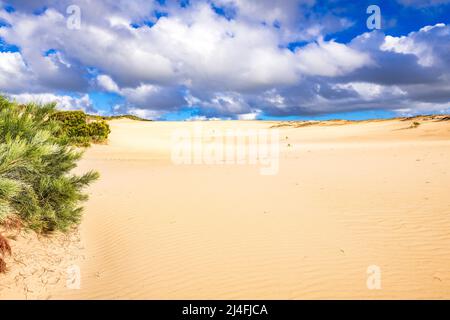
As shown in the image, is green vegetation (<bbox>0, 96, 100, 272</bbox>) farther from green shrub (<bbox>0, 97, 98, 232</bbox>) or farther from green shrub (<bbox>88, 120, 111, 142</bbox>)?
green shrub (<bbox>88, 120, 111, 142</bbox>)

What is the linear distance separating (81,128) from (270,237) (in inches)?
951

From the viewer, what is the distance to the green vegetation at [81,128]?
84.6 ft

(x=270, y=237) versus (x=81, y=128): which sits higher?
(x=81, y=128)

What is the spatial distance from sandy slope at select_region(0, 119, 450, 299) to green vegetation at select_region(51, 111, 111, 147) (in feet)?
49.2

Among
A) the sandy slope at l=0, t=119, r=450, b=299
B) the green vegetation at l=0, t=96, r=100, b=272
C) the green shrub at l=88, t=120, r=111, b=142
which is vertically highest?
the green shrub at l=88, t=120, r=111, b=142

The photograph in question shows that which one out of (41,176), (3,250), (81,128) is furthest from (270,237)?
(81,128)

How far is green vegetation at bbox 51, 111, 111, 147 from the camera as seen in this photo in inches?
1016

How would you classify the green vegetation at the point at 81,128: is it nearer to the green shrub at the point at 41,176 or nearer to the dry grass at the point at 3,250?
the green shrub at the point at 41,176

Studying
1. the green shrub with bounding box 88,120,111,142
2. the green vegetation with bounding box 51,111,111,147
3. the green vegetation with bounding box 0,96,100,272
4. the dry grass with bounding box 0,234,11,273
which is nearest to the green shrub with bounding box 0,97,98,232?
the green vegetation with bounding box 0,96,100,272

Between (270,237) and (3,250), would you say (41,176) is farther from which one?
(270,237)

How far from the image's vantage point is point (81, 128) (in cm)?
2672

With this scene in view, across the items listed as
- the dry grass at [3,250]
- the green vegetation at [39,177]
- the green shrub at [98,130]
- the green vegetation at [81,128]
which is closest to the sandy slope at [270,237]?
the dry grass at [3,250]
